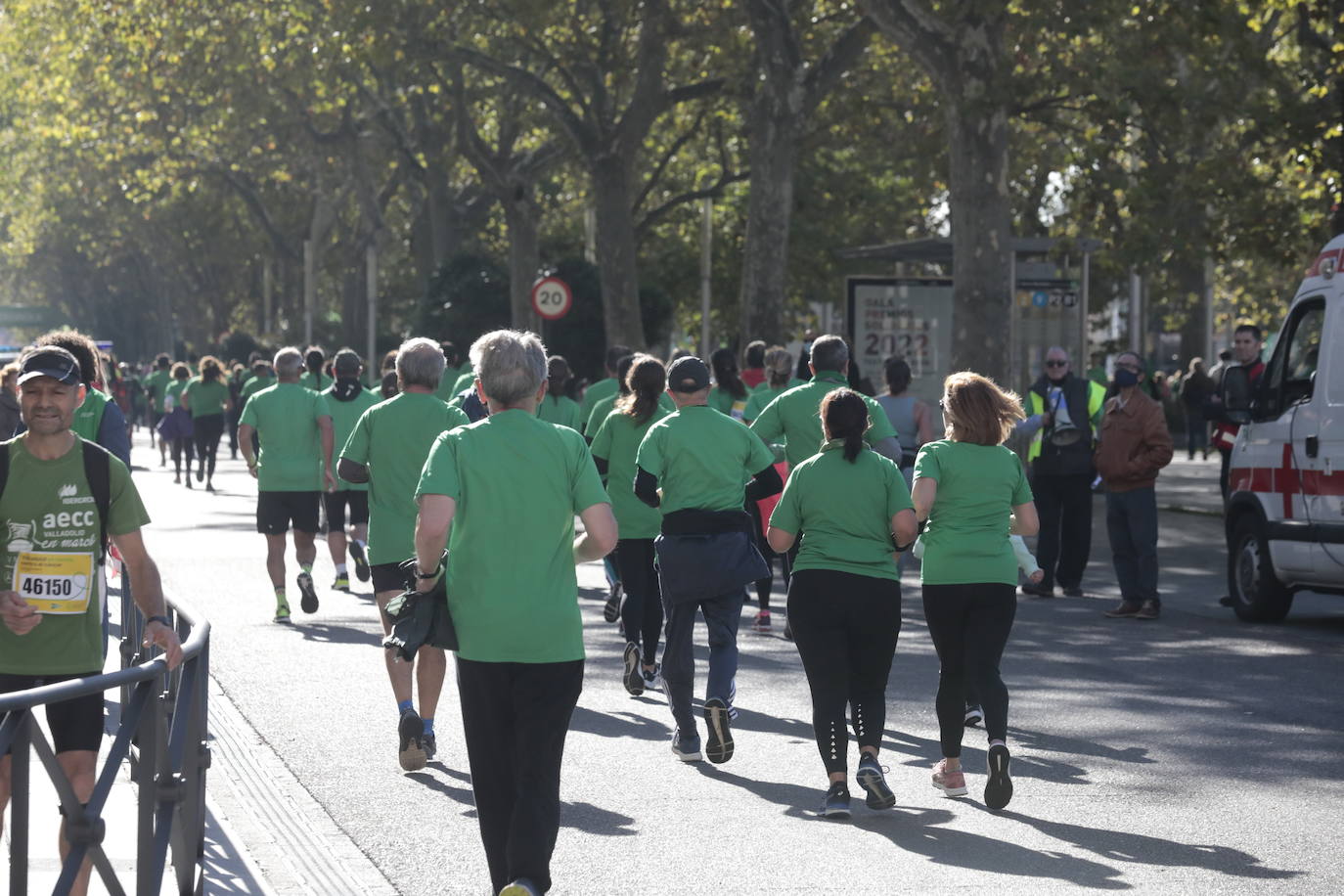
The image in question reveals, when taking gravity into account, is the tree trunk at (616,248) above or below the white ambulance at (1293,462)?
above

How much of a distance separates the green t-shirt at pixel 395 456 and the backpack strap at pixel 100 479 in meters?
3.52

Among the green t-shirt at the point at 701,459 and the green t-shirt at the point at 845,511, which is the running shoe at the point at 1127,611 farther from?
the green t-shirt at the point at 845,511

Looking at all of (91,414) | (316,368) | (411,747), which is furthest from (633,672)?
(316,368)

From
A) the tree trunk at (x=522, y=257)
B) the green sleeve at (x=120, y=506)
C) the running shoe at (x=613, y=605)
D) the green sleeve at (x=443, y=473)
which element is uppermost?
the tree trunk at (x=522, y=257)

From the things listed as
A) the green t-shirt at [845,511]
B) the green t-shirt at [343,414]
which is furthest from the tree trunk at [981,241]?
the green t-shirt at [845,511]

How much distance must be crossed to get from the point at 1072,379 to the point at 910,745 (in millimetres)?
6821

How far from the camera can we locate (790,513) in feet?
26.0

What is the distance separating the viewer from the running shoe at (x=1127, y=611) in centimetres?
1455

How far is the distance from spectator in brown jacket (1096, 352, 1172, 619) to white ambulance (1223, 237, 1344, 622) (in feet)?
1.77

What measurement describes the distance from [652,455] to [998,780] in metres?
2.11

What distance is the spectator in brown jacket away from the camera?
14.4 meters

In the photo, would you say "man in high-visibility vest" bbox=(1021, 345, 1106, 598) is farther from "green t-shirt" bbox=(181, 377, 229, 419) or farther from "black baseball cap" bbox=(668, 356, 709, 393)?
"green t-shirt" bbox=(181, 377, 229, 419)

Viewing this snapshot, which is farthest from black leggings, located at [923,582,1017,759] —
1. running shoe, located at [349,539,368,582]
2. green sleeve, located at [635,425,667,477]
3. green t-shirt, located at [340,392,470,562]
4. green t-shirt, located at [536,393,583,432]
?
running shoe, located at [349,539,368,582]

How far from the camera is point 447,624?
19.0 feet
